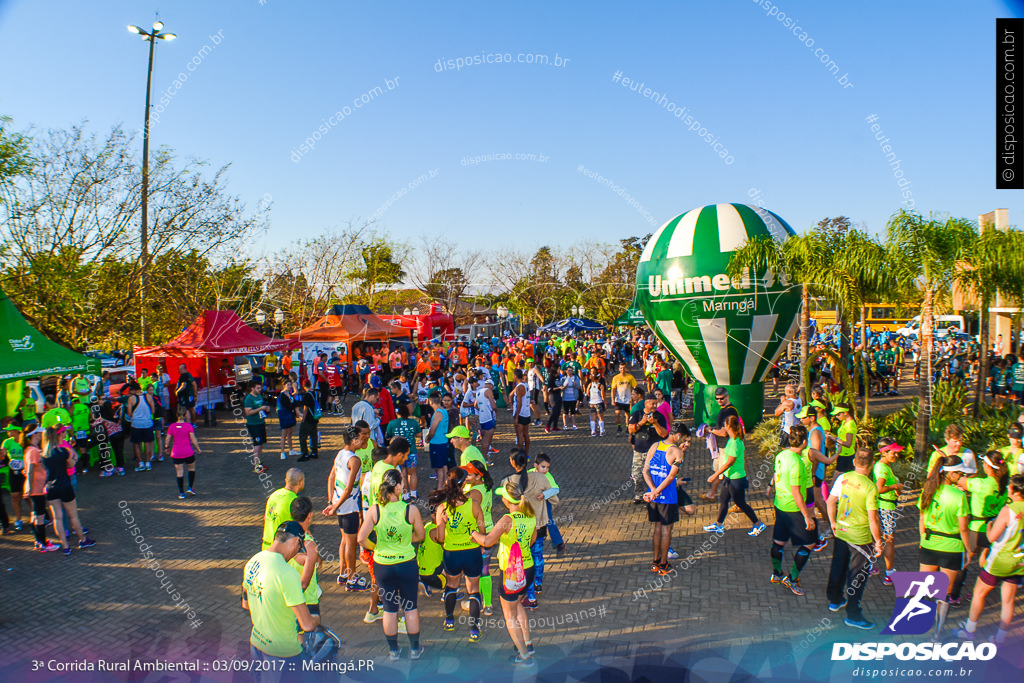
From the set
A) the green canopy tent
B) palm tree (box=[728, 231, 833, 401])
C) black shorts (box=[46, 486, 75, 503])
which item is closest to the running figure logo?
palm tree (box=[728, 231, 833, 401])

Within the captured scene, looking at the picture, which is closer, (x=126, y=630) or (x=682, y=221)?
(x=126, y=630)

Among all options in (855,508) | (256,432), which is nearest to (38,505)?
(256,432)

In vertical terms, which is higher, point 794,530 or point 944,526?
point 944,526

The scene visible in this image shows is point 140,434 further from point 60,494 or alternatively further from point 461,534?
point 461,534

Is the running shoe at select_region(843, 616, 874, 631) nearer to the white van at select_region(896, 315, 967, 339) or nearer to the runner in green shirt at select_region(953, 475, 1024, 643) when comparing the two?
the runner in green shirt at select_region(953, 475, 1024, 643)

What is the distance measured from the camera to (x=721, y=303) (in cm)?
1284

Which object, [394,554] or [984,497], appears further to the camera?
[984,497]

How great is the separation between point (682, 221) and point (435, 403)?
740 cm

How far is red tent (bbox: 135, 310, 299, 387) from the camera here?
1581 cm

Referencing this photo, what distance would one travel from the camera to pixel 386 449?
598 cm

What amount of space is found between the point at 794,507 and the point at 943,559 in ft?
3.93

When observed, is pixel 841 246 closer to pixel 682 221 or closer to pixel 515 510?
pixel 682 221

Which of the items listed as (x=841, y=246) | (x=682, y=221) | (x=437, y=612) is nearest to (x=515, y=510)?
(x=437, y=612)

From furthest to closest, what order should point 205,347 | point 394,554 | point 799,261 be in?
point 205,347
point 799,261
point 394,554
